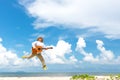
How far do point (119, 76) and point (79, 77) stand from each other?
2696 mm

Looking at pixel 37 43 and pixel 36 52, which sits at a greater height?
pixel 37 43

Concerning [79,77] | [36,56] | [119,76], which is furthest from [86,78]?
[36,56]

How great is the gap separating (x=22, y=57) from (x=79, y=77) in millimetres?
4175

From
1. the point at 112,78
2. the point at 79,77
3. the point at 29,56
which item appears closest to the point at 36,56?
the point at 29,56

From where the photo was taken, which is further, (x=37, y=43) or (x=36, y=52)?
(x=36, y=52)

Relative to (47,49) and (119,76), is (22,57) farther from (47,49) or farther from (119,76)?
(119,76)

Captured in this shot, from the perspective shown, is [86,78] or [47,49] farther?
[86,78]

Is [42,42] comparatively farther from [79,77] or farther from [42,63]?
[79,77]

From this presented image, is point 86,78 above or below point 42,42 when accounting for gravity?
below

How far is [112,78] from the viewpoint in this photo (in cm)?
2100

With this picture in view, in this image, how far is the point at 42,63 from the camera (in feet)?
68.7

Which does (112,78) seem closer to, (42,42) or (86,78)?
(86,78)

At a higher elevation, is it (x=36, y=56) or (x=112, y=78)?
(x=36, y=56)

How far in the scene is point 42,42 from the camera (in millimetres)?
19625
